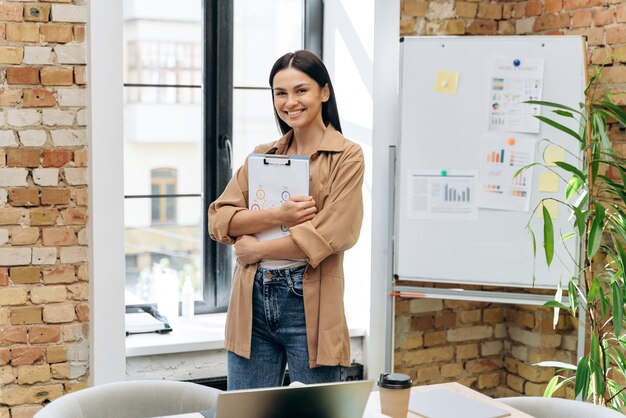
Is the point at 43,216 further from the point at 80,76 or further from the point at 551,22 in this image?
the point at 551,22

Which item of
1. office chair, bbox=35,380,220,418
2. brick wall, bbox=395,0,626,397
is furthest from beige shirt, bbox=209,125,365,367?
brick wall, bbox=395,0,626,397

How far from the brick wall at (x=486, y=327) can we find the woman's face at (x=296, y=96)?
4.03ft

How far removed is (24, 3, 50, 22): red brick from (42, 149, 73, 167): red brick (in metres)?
0.49

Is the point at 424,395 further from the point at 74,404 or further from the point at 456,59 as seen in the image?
the point at 456,59

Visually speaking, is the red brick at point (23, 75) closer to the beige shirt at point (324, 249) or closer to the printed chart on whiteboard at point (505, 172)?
the beige shirt at point (324, 249)

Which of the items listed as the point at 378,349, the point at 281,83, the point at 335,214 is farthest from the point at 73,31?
the point at 378,349

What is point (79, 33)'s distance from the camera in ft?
10.7

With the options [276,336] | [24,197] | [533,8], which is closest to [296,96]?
[276,336]

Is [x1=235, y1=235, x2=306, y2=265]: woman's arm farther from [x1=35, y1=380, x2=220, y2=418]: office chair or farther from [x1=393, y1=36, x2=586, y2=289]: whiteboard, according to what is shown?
[x1=393, y1=36, x2=586, y2=289]: whiteboard

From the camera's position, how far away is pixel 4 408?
128 inches

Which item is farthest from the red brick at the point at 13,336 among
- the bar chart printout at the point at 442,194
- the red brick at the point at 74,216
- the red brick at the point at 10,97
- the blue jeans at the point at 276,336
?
the bar chart printout at the point at 442,194

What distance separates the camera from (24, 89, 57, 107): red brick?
321 cm

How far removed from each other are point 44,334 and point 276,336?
3.45 feet

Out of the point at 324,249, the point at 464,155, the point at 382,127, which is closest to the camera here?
the point at 324,249
